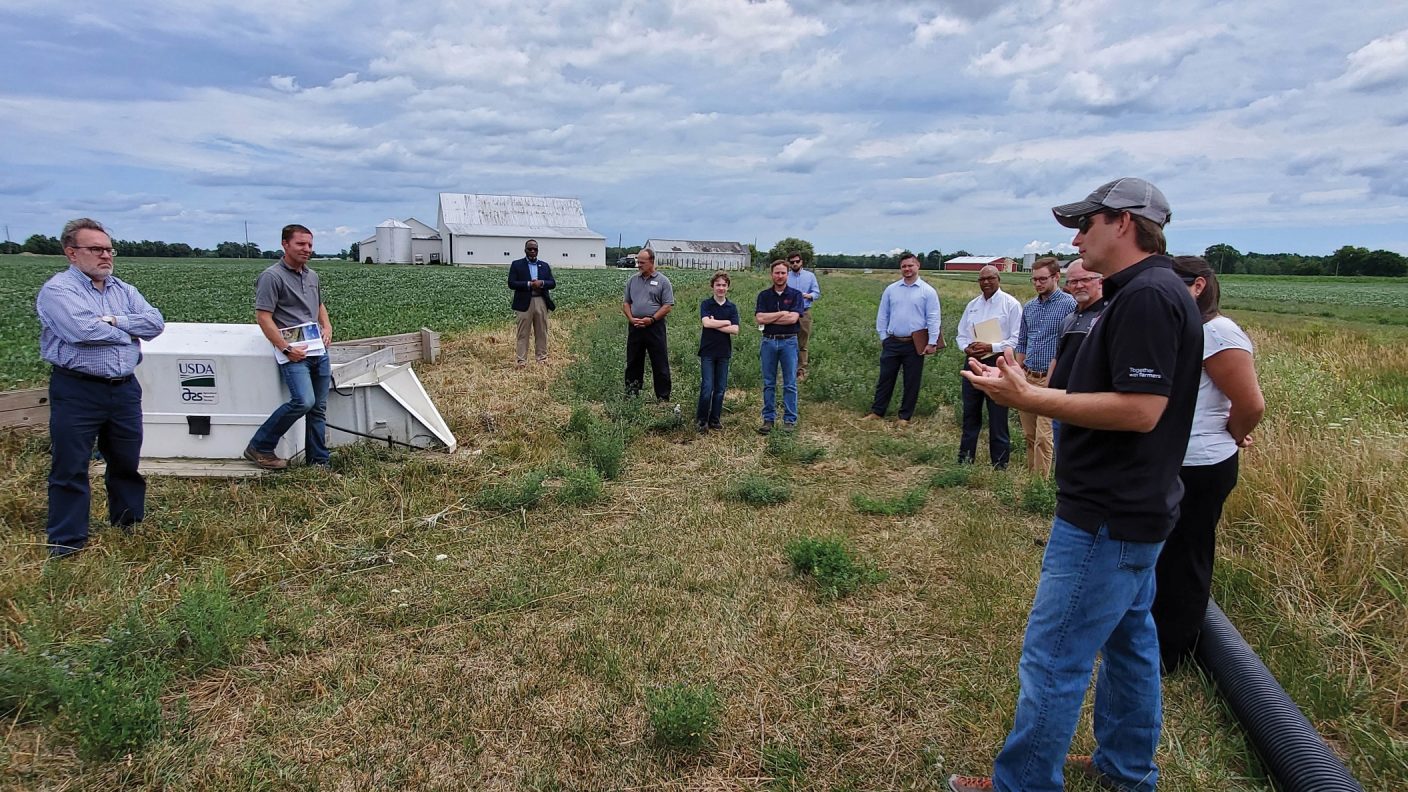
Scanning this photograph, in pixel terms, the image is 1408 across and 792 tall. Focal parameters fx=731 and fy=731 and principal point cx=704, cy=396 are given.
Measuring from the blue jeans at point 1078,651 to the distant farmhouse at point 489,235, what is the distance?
236ft

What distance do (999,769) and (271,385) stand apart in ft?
19.1

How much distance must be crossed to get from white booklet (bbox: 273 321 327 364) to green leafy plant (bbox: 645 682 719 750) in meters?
4.26

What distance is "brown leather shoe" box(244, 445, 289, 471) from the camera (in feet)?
19.0

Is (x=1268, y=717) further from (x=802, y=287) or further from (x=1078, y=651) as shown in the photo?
(x=802, y=287)

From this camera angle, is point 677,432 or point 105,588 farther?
point 677,432

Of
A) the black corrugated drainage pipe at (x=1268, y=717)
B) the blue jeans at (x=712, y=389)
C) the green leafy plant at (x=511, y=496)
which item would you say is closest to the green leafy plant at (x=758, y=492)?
the green leafy plant at (x=511, y=496)

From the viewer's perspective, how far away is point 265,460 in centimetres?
579

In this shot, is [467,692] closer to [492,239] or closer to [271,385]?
[271,385]

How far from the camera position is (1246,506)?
4812mm

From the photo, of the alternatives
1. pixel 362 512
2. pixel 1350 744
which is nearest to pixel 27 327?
pixel 362 512

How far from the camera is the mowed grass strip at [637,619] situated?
2.93 metres

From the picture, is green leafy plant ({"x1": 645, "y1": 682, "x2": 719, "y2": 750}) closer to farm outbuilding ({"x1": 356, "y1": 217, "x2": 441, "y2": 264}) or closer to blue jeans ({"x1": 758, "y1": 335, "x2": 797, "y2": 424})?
blue jeans ({"x1": 758, "y1": 335, "x2": 797, "y2": 424})

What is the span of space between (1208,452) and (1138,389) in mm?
1490

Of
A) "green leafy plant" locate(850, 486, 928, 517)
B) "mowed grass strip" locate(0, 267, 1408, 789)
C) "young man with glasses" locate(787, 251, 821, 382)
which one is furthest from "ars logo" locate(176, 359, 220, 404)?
"young man with glasses" locate(787, 251, 821, 382)
